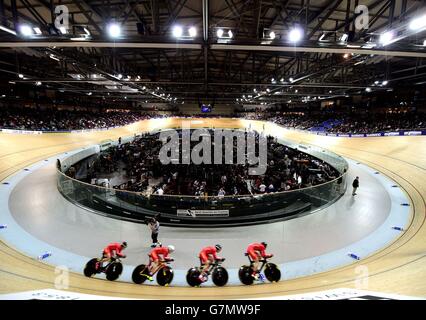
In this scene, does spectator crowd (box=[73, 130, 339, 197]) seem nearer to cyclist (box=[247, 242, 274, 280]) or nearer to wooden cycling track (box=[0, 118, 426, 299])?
wooden cycling track (box=[0, 118, 426, 299])

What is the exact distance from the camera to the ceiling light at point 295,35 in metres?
6.74

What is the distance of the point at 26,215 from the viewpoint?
27.8ft

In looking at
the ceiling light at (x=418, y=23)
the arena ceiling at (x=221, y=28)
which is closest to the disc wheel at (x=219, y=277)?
the arena ceiling at (x=221, y=28)

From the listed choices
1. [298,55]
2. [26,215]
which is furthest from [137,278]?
[298,55]

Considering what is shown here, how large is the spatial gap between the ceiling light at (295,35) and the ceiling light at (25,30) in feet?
23.7

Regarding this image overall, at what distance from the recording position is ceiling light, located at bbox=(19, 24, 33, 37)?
6.55 meters

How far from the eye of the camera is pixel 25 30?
21.7ft

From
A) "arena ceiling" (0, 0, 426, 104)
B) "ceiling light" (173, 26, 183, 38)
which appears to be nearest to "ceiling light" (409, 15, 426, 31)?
"arena ceiling" (0, 0, 426, 104)

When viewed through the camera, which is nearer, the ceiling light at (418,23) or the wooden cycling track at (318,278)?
the wooden cycling track at (318,278)

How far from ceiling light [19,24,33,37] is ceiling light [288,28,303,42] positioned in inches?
284

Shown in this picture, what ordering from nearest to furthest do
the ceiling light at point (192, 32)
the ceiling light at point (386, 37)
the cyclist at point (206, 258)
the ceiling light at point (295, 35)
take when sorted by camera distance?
the cyclist at point (206, 258) < the ceiling light at point (386, 37) < the ceiling light at point (192, 32) < the ceiling light at point (295, 35)

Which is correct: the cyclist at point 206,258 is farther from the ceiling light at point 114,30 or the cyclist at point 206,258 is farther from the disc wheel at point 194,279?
the ceiling light at point 114,30

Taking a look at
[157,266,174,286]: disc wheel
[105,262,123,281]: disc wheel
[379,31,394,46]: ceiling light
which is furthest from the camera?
[379,31,394,46]: ceiling light

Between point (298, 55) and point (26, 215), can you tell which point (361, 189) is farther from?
point (26, 215)
